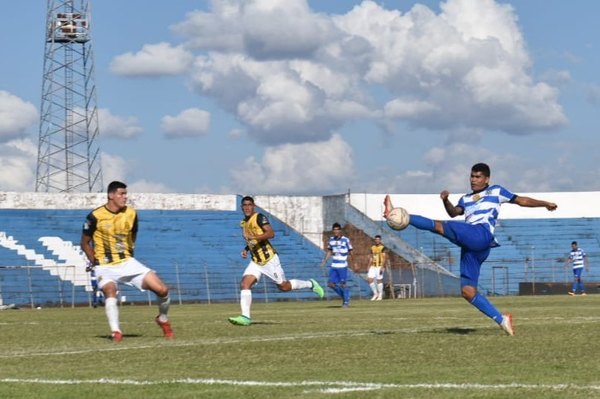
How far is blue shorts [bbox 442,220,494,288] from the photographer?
1413cm

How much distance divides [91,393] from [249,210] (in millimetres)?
10557

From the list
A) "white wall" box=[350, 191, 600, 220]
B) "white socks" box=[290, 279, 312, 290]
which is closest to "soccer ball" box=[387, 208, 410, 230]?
"white socks" box=[290, 279, 312, 290]

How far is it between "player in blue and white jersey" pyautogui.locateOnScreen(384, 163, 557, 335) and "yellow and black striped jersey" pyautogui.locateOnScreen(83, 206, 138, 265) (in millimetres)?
4000

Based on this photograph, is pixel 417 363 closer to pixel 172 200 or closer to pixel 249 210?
pixel 249 210

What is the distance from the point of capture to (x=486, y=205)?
47.4 feet

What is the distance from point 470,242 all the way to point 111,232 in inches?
177

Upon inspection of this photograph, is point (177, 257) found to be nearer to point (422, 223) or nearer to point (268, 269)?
point (268, 269)

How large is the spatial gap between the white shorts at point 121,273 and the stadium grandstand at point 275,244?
2973cm

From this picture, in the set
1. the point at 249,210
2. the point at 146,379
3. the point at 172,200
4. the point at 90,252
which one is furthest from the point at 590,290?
the point at 146,379

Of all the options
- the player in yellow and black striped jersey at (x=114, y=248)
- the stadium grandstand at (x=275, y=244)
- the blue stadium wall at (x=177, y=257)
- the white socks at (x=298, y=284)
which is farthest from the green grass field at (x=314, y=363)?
the blue stadium wall at (x=177, y=257)

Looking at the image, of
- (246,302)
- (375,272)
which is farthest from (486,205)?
(375,272)

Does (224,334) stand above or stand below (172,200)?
below

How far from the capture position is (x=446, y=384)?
884 cm

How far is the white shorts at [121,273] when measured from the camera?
1520 centimetres
